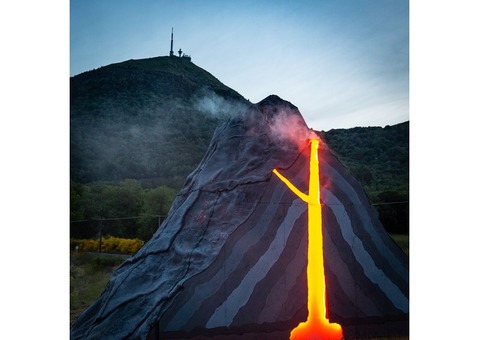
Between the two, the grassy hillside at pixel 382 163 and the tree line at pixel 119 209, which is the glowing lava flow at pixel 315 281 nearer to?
the grassy hillside at pixel 382 163

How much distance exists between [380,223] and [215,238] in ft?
5.61

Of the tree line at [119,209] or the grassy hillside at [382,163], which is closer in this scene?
the tree line at [119,209]

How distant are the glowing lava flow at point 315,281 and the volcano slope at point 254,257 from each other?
6 centimetres

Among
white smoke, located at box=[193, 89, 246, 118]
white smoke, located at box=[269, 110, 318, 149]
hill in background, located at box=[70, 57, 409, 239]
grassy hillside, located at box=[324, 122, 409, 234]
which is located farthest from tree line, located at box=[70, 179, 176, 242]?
grassy hillside, located at box=[324, 122, 409, 234]

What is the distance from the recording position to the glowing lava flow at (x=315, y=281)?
16.2 feet

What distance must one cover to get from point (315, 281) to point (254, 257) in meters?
0.64

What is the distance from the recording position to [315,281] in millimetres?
4992

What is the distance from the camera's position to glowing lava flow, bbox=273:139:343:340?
194 inches

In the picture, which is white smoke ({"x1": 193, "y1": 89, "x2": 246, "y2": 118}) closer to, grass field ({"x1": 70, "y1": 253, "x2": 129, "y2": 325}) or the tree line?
the tree line

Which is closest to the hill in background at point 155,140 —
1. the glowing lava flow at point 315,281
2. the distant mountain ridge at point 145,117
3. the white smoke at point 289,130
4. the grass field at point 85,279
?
the distant mountain ridge at point 145,117

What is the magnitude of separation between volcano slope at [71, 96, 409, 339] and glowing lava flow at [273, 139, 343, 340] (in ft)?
0.18
